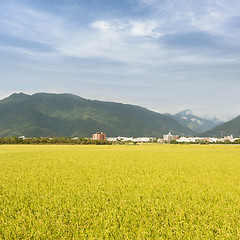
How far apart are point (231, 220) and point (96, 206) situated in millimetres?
5162

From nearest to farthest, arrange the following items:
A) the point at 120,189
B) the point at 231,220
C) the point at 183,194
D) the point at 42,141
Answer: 1. the point at 231,220
2. the point at 183,194
3. the point at 120,189
4. the point at 42,141

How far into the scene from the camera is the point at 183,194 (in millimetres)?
13016

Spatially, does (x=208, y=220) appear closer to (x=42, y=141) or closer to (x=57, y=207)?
(x=57, y=207)

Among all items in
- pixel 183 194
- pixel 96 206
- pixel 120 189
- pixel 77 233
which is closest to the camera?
pixel 77 233

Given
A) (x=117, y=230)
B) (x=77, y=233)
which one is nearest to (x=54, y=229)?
(x=77, y=233)

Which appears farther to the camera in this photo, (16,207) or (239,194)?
(239,194)

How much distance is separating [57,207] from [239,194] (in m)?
9.28

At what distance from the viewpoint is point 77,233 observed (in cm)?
775

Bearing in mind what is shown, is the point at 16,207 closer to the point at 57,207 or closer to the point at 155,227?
the point at 57,207

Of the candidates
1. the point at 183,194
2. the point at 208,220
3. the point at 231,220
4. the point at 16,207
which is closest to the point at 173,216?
the point at 208,220

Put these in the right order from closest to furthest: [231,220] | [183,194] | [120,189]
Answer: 1. [231,220]
2. [183,194]
3. [120,189]

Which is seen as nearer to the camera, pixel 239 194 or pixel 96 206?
pixel 96 206

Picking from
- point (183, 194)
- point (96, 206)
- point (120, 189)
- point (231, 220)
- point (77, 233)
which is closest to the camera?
point (77, 233)

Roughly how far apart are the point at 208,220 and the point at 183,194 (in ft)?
12.8
